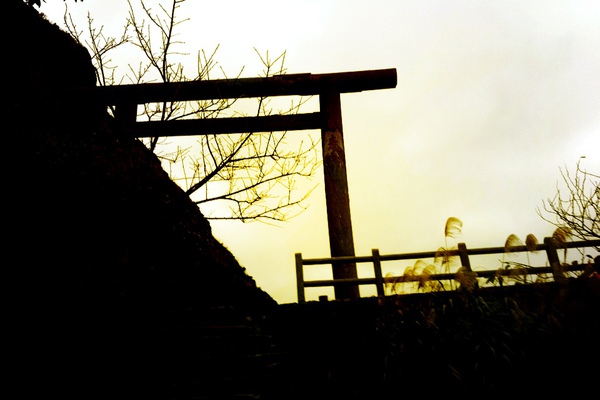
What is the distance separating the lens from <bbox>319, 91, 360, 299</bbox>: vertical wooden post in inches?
234

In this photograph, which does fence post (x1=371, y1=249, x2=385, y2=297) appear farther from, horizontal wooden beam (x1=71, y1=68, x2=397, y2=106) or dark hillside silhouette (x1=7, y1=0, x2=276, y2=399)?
horizontal wooden beam (x1=71, y1=68, x2=397, y2=106)

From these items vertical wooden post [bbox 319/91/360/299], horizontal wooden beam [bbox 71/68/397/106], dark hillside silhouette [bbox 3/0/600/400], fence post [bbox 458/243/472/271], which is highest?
horizontal wooden beam [bbox 71/68/397/106]

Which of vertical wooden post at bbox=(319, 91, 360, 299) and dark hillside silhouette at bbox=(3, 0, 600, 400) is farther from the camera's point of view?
vertical wooden post at bbox=(319, 91, 360, 299)

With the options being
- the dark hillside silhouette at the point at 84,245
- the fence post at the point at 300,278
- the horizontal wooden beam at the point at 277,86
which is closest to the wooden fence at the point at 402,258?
the fence post at the point at 300,278

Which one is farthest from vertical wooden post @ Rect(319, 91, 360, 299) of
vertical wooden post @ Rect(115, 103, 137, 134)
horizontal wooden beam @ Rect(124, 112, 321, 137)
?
vertical wooden post @ Rect(115, 103, 137, 134)

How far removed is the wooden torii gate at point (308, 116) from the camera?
599 centimetres

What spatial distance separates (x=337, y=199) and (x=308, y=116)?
149 cm

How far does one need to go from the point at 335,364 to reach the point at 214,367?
1523mm

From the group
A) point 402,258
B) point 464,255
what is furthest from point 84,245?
point 464,255

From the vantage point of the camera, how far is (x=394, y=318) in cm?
464

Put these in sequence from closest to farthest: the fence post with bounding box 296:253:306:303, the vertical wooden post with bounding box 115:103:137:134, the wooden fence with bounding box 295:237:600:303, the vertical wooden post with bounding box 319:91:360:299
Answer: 1. the wooden fence with bounding box 295:237:600:303
2. the vertical wooden post with bounding box 319:91:360:299
3. the vertical wooden post with bounding box 115:103:137:134
4. the fence post with bounding box 296:253:306:303

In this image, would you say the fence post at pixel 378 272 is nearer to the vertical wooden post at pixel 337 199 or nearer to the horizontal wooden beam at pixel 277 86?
the vertical wooden post at pixel 337 199

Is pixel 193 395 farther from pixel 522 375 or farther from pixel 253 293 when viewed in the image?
pixel 253 293

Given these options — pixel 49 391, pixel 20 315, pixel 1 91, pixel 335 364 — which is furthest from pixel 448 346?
pixel 1 91
